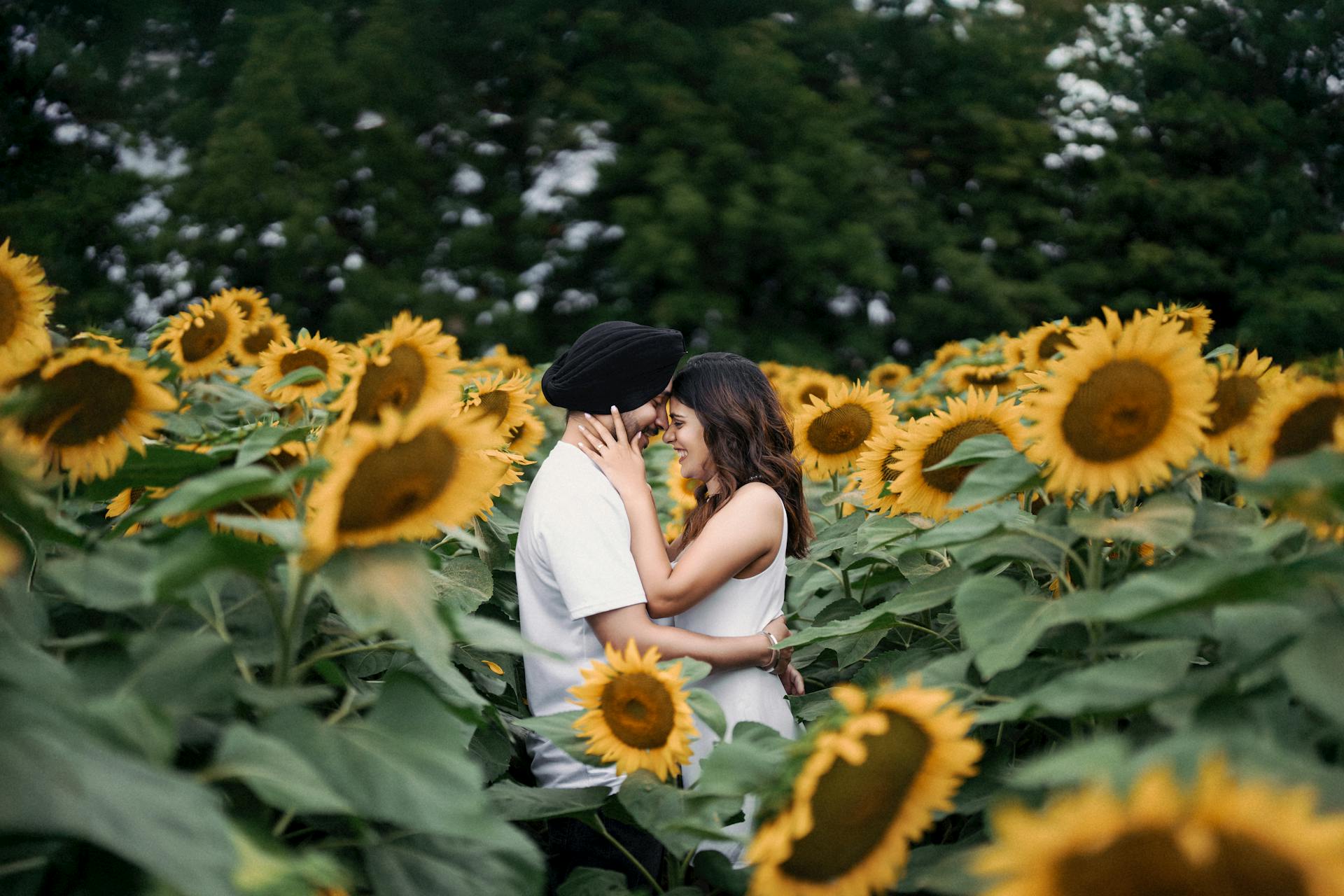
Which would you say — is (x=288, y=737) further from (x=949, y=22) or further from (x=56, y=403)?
(x=949, y=22)

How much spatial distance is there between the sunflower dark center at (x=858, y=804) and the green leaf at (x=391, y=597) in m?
0.47

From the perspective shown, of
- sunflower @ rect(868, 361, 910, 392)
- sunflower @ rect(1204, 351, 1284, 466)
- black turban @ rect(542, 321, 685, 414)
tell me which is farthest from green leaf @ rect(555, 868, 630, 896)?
sunflower @ rect(868, 361, 910, 392)

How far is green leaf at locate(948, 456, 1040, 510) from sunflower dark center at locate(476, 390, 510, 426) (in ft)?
4.31

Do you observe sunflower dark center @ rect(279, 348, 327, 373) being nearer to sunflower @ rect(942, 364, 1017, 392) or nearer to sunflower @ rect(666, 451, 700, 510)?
sunflower @ rect(666, 451, 700, 510)

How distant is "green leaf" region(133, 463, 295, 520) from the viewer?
127 centimetres

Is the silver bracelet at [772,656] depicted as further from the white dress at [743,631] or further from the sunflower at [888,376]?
the sunflower at [888,376]

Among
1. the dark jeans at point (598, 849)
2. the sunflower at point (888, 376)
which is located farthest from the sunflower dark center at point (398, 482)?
the sunflower at point (888, 376)

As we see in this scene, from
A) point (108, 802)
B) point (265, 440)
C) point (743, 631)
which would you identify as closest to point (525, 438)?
point (743, 631)

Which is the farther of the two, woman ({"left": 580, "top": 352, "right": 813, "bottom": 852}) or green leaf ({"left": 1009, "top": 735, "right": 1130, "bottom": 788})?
woman ({"left": 580, "top": 352, "right": 813, "bottom": 852})

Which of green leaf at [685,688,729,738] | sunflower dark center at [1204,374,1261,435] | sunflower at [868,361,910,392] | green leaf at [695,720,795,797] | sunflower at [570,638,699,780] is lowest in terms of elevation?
sunflower at [868,361,910,392]

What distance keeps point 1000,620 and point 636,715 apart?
25.4 inches

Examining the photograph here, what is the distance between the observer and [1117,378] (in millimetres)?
1559

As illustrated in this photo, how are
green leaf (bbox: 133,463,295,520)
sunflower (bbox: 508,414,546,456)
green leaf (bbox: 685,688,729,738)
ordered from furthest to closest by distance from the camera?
sunflower (bbox: 508,414,546,456)
green leaf (bbox: 685,688,729,738)
green leaf (bbox: 133,463,295,520)

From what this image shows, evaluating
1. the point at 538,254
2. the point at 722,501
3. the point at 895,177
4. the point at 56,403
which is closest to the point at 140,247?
the point at 538,254
